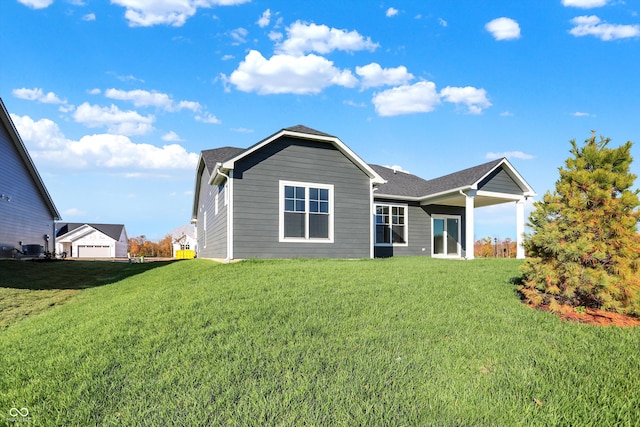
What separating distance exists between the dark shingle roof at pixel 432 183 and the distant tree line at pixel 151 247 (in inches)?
1351

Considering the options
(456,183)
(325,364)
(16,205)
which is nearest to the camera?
(325,364)

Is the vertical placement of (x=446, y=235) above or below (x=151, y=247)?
above

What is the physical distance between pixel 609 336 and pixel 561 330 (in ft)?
1.62

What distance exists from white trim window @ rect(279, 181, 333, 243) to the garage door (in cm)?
3743

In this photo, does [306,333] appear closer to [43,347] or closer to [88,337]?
[88,337]

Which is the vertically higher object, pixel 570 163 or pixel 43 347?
pixel 570 163

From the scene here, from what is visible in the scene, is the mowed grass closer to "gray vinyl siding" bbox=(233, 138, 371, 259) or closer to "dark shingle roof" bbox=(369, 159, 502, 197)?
"gray vinyl siding" bbox=(233, 138, 371, 259)

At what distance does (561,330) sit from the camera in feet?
15.2

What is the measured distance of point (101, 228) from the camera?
42594 millimetres

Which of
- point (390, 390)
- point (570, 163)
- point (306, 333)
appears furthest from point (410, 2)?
point (390, 390)

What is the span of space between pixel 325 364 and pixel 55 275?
14.6 metres

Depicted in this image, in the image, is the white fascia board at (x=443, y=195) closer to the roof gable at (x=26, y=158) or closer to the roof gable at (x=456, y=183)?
the roof gable at (x=456, y=183)

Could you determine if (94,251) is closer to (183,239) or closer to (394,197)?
(183,239)

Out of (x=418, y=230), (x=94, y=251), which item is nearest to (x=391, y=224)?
(x=418, y=230)
